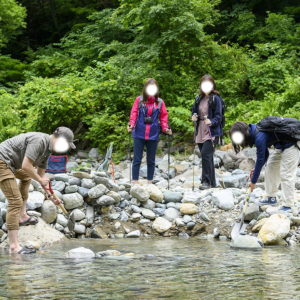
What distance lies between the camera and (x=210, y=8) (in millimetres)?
14023

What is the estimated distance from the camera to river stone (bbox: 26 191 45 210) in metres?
7.42

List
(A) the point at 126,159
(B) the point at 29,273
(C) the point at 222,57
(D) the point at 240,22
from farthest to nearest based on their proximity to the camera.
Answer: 1. (D) the point at 240,22
2. (C) the point at 222,57
3. (A) the point at 126,159
4. (B) the point at 29,273

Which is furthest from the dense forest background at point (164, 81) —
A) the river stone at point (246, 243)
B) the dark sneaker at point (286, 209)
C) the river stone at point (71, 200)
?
the river stone at point (246, 243)

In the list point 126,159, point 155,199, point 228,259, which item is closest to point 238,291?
point 228,259

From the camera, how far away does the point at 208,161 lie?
897cm

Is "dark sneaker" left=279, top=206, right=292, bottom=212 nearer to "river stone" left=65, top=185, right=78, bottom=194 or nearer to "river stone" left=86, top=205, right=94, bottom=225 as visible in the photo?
"river stone" left=86, top=205, right=94, bottom=225

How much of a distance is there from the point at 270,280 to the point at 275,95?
9.65 m

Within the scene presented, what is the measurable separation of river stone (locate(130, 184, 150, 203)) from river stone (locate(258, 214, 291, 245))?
199 centimetres

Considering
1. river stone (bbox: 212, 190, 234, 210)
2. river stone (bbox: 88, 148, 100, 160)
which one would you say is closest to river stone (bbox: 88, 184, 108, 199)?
river stone (bbox: 212, 190, 234, 210)

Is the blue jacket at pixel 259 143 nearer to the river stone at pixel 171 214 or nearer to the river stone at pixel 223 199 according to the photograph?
the river stone at pixel 223 199

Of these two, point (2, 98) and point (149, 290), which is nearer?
point (149, 290)

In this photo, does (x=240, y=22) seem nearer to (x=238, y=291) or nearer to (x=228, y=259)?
(x=228, y=259)

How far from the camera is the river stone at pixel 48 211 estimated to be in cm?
752

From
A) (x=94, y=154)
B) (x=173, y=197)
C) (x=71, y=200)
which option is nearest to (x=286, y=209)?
(x=173, y=197)
